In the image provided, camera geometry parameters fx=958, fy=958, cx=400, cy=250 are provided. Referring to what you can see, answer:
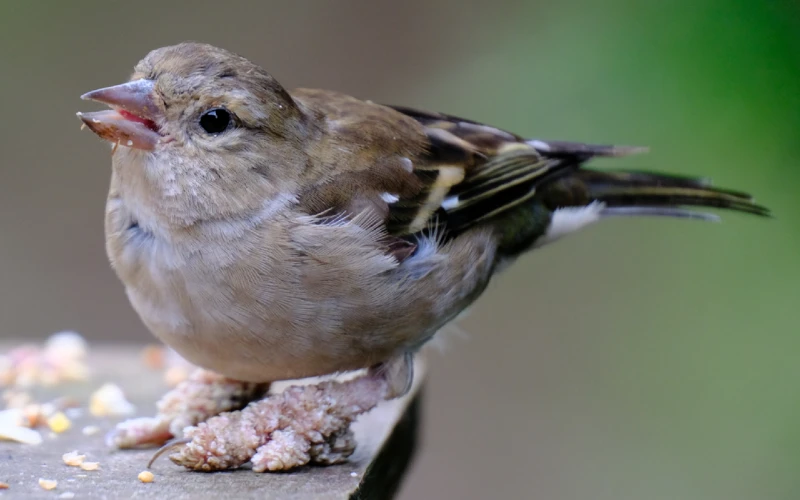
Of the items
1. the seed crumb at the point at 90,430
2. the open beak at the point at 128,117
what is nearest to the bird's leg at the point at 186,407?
the seed crumb at the point at 90,430

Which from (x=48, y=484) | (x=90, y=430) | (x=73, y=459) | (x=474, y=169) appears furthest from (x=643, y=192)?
(x=48, y=484)

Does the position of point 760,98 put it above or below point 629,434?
above

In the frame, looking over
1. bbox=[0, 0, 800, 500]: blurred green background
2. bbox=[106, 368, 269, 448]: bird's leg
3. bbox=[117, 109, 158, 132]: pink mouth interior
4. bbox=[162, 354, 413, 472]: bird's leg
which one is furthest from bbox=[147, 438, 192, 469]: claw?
bbox=[0, 0, 800, 500]: blurred green background

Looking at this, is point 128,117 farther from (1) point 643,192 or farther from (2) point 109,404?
(1) point 643,192

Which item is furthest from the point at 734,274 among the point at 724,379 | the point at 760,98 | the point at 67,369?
the point at 67,369

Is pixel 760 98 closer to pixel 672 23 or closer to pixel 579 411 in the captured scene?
pixel 672 23

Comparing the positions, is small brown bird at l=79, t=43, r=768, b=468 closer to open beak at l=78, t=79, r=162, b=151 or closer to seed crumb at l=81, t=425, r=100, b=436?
open beak at l=78, t=79, r=162, b=151

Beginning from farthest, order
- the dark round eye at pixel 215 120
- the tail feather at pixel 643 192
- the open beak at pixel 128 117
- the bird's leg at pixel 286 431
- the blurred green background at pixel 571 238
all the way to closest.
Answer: the tail feather at pixel 643 192 < the blurred green background at pixel 571 238 < the dark round eye at pixel 215 120 < the open beak at pixel 128 117 < the bird's leg at pixel 286 431

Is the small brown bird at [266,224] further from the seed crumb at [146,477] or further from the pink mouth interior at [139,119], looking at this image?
the seed crumb at [146,477]
